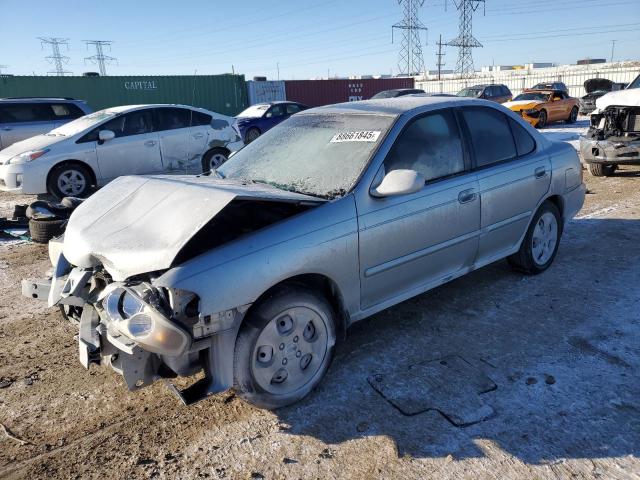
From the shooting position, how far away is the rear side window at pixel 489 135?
13.2ft

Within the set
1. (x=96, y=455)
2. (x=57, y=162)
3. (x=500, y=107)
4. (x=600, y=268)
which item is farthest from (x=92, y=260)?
(x=57, y=162)

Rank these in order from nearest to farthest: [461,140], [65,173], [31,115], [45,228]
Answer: [461,140], [45,228], [65,173], [31,115]

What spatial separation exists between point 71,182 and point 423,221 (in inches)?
271

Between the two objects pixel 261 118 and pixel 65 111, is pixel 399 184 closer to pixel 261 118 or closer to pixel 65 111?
pixel 65 111

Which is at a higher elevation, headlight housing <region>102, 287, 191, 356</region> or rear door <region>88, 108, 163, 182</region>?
rear door <region>88, 108, 163, 182</region>

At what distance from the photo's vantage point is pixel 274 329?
279cm

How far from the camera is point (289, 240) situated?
9.16 ft

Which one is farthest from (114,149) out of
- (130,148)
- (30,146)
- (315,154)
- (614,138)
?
(614,138)

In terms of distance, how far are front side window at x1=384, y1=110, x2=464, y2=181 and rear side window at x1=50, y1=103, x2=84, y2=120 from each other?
10.5m

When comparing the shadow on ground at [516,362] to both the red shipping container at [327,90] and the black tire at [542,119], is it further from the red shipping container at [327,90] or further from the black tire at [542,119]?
the red shipping container at [327,90]

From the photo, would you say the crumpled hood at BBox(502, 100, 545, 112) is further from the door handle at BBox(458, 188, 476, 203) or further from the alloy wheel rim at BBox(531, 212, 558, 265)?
the door handle at BBox(458, 188, 476, 203)

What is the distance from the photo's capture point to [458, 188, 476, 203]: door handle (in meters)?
3.71

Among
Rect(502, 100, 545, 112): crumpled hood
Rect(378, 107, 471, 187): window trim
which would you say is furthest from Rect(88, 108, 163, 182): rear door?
Rect(502, 100, 545, 112): crumpled hood

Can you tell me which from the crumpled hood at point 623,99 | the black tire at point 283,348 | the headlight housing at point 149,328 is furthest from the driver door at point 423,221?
the crumpled hood at point 623,99
